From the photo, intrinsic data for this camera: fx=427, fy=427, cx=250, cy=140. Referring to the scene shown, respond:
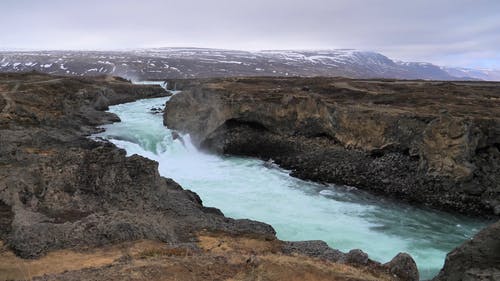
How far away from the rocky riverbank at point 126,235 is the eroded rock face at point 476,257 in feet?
6.57

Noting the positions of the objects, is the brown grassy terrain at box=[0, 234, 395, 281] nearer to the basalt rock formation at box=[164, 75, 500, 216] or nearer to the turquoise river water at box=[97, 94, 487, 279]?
the turquoise river water at box=[97, 94, 487, 279]

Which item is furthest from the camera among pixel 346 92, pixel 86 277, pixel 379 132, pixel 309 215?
pixel 346 92

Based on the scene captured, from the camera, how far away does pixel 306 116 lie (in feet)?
122

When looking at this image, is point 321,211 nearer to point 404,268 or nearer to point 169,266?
point 404,268

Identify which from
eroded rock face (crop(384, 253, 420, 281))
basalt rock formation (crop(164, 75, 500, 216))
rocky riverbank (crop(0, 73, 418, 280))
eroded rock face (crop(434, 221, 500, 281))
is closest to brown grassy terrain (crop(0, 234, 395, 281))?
rocky riverbank (crop(0, 73, 418, 280))

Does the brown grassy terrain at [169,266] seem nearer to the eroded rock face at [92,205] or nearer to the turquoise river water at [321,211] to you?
the eroded rock face at [92,205]

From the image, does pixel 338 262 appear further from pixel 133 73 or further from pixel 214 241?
pixel 133 73

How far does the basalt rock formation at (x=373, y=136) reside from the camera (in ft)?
87.9

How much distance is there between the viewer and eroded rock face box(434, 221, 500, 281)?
10.4m

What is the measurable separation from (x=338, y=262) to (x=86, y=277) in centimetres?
743

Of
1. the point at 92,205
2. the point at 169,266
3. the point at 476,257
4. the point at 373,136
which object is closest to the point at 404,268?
the point at 476,257

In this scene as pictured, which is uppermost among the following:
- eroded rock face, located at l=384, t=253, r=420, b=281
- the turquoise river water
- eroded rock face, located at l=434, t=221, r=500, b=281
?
eroded rock face, located at l=434, t=221, r=500, b=281

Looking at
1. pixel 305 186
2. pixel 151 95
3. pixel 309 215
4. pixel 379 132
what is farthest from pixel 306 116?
pixel 151 95

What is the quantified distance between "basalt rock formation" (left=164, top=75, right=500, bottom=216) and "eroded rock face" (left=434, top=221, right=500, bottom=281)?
15718 mm
